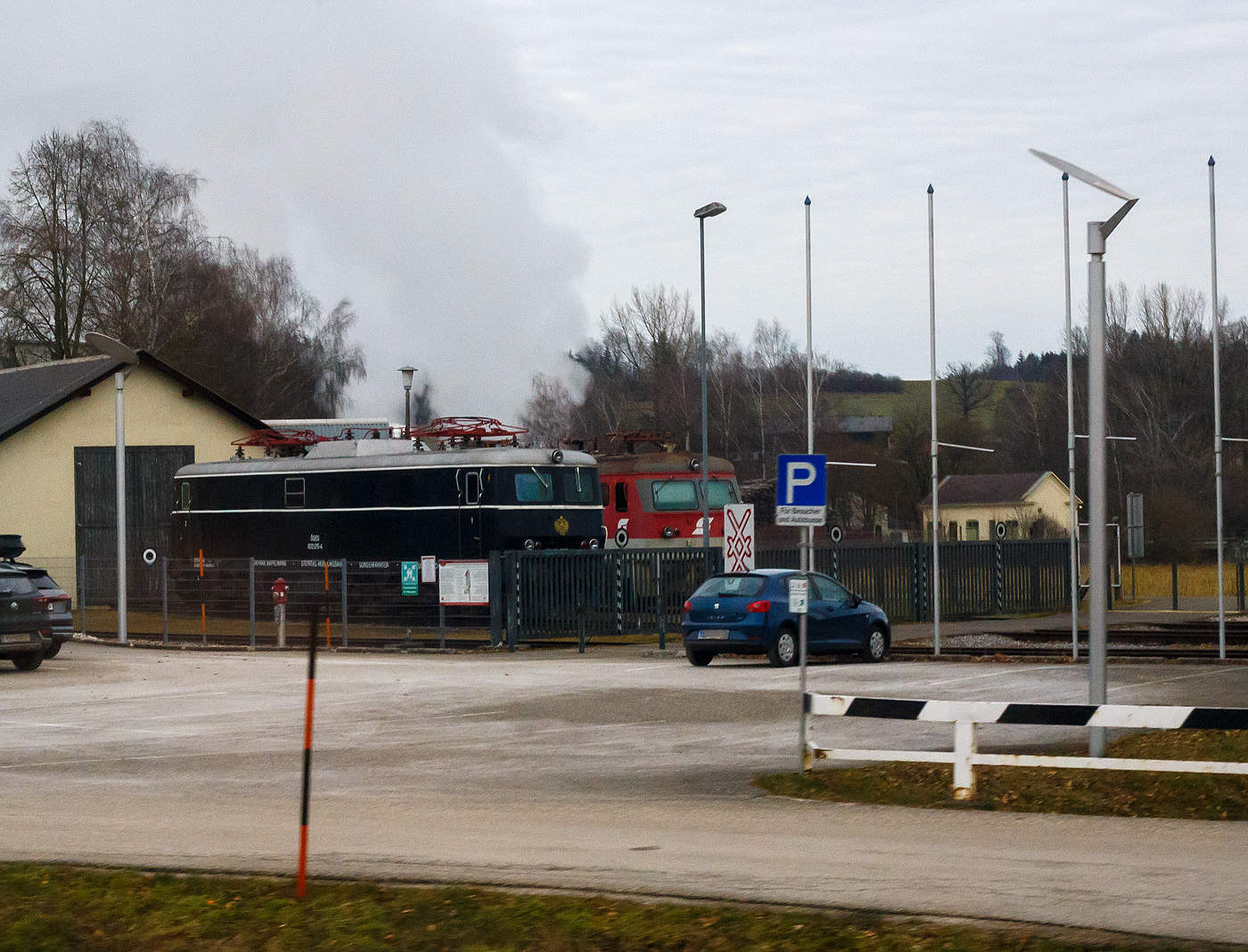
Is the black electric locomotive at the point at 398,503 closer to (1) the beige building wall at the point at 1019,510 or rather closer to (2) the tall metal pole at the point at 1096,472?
(2) the tall metal pole at the point at 1096,472

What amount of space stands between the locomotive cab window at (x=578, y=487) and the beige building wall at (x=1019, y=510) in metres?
53.0

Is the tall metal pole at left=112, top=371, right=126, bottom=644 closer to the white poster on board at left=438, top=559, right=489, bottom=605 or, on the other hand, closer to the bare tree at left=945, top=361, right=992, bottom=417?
Answer: the white poster on board at left=438, top=559, right=489, bottom=605

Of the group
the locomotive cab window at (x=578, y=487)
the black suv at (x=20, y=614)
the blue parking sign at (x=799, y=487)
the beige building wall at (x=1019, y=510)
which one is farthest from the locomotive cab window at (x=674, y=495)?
the beige building wall at (x=1019, y=510)

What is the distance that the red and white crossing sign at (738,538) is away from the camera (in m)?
26.1

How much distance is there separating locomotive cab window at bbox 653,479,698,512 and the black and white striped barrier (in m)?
25.8

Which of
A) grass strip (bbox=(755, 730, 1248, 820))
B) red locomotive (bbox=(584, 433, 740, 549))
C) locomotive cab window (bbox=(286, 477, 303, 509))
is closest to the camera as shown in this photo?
grass strip (bbox=(755, 730, 1248, 820))

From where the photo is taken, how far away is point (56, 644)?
2656cm

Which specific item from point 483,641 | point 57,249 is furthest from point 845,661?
point 57,249

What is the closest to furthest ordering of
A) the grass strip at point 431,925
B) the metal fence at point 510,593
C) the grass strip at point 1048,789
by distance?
the grass strip at point 431,925 → the grass strip at point 1048,789 → the metal fence at point 510,593

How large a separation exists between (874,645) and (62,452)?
2794 cm

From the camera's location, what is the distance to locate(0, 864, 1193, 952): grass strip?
7016mm

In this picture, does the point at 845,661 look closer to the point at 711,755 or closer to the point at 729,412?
the point at 711,755

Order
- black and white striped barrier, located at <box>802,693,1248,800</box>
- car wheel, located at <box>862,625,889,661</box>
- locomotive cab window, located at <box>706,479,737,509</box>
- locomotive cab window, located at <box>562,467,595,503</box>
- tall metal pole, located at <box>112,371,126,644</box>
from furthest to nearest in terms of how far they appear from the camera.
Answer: locomotive cab window, located at <box>706,479,737,509</box> < locomotive cab window, located at <box>562,467,595,503</box> < tall metal pole, located at <box>112,371,126,644</box> < car wheel, located at <box>862,625,889,661</box> < black and white striped barrier, located at <box>802,693,1248,800</box>

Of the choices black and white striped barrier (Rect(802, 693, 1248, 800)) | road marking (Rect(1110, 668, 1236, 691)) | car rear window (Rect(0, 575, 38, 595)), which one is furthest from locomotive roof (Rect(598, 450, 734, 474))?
black and white striped barrier (Rect(802, 693, 1248, 800))
